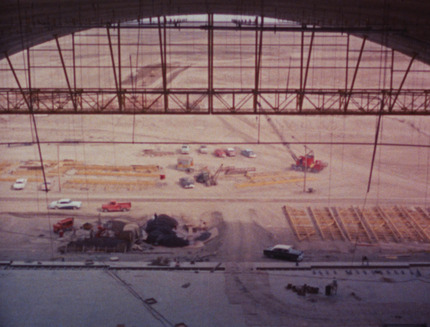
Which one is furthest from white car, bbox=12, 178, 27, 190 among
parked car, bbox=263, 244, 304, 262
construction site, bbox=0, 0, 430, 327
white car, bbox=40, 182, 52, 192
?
parked car, bbox=263, 244, 304, 262

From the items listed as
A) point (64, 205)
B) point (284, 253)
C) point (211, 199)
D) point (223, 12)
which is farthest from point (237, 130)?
point (284, 253)

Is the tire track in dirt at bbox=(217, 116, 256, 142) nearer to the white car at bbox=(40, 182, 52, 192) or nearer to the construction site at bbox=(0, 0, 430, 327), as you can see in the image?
the construction site at bbox=(0, 0, 430, 327)

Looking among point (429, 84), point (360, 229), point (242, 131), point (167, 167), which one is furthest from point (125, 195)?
point (429, 84)

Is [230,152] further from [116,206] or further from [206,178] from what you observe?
[116,206]

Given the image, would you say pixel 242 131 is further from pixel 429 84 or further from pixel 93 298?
pixel 93 298

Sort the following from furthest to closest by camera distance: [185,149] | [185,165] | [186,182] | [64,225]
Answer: [185,149]
[185,165]
[186,182]
[64,225]
